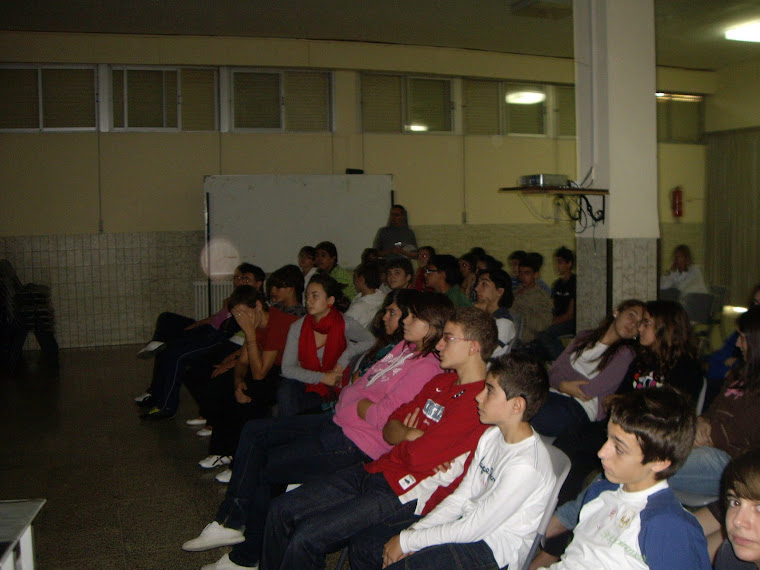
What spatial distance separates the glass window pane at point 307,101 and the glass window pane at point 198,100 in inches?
→ 36.0

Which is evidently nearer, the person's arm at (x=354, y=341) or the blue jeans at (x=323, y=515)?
the blue jeans at (x=323, y=515)

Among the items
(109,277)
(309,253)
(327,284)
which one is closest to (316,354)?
(327,284)

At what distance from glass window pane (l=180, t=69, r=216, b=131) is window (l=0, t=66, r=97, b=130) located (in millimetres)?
1057

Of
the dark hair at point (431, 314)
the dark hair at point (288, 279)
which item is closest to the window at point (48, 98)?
the dark hair at point (288, 279)

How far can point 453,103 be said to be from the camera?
9.48 meters

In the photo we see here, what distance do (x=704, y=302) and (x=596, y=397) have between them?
12.7 feet

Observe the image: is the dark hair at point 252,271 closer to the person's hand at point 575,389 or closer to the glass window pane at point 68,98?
the person's hand at point 575,389

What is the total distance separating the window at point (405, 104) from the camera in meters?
9.20

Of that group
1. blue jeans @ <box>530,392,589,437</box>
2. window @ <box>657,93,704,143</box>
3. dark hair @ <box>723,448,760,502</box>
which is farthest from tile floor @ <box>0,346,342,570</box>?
window @ <box>657,93,704,143</box>

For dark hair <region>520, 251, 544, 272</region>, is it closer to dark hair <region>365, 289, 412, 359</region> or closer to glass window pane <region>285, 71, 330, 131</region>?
dark hair <region>365, 289, 412, 359</region>

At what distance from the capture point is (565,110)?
10.0 m

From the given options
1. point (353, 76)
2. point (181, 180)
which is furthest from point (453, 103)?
point (181, 180)

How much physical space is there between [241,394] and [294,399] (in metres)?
0.38

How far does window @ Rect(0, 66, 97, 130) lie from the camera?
27.4 feet
